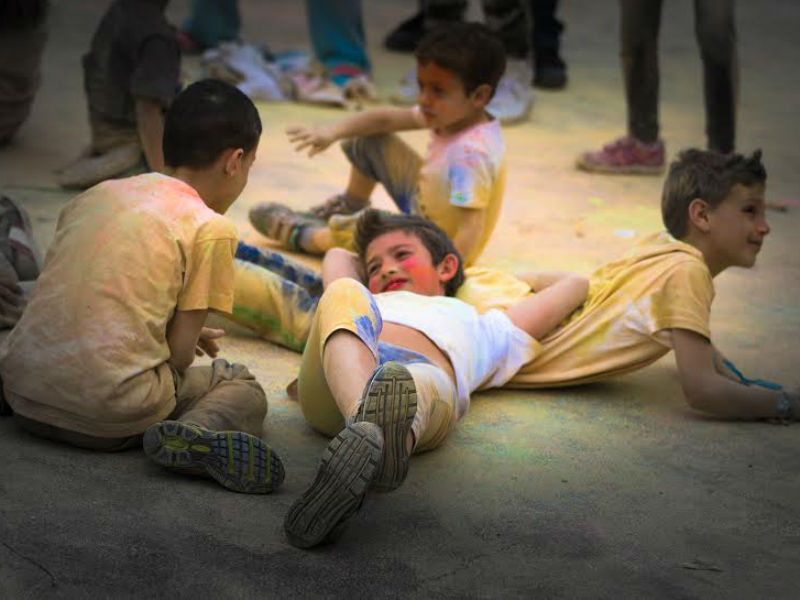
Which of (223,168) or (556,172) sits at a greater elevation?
(223,168)

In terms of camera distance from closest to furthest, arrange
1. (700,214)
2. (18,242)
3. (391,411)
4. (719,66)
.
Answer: (391,411) → (700,214) → (18,242) → (719,66)

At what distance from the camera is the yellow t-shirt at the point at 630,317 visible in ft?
10.2

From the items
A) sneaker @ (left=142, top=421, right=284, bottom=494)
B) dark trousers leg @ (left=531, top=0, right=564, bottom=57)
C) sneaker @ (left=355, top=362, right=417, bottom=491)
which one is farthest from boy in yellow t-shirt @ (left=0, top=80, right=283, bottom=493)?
dark trousers leg @ (left=531, top=0, right=564, bottom=57)

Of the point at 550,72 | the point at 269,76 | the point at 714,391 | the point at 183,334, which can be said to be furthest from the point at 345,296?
the point at 550,72

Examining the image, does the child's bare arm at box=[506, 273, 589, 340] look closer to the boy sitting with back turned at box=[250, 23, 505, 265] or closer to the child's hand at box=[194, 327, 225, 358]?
the boy sitting with back turned at box=[250, 23, 505, 265]

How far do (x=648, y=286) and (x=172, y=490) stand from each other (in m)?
1.43

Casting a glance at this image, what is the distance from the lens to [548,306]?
3.29 meters

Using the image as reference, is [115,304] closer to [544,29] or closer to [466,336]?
[466,336]

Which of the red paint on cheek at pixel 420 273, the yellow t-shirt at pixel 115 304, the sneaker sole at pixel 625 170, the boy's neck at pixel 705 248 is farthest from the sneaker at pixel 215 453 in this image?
the sneaker sole at pixel 625 170

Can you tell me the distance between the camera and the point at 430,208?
13.8 ft

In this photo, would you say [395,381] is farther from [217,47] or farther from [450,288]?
[217,47]

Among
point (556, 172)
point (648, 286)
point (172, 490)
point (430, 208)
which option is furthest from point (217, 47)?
point (172, 490)

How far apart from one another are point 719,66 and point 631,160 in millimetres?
782

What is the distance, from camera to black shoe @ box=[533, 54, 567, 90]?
729cm
